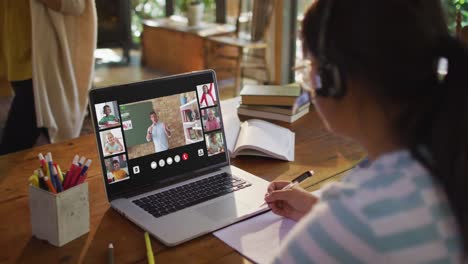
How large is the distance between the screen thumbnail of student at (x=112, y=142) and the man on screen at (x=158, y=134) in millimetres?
73

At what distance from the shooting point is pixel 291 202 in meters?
1.24

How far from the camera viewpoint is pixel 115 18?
5.11m

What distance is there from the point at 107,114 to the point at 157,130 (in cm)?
13

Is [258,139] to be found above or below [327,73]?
below

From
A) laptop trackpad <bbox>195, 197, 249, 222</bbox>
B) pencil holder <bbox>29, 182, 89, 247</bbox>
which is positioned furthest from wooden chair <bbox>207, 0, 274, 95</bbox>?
pencil holder <bbox>29, 182, 89, 247</bbox>

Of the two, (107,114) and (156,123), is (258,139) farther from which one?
(107,114)

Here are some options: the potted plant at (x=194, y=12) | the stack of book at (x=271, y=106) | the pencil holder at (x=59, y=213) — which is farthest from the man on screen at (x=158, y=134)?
the potted plant at (x=194, y=12)

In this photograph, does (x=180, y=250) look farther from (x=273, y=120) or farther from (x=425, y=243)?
(x=273, y=120)

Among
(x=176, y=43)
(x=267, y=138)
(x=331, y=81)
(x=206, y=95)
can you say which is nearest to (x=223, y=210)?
(x=206, y=95)

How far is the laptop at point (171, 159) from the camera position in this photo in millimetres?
1253

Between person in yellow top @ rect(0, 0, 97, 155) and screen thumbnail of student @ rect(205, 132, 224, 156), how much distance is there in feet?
4.44

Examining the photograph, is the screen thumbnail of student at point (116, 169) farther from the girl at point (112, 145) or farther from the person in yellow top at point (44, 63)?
the person in yellow top at point (44, 63)

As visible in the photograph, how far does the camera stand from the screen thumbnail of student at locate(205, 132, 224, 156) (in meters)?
1.47

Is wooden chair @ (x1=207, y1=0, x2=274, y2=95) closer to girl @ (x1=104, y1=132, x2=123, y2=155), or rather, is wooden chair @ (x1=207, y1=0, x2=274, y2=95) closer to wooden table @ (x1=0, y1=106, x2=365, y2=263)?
wooden table @ (x1=0, y1=106, x2=365, y2=263)
